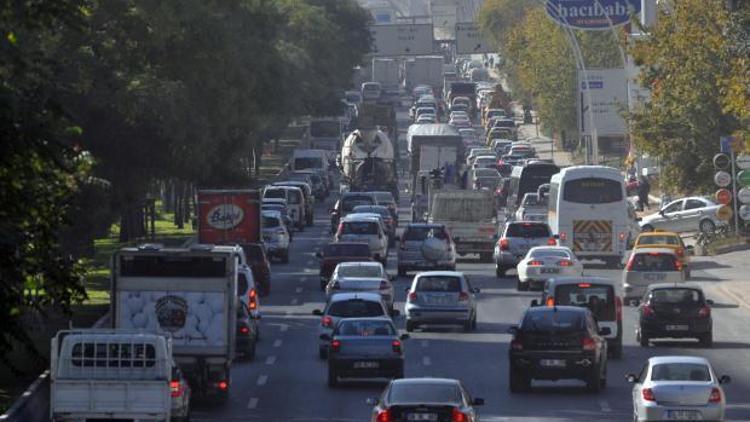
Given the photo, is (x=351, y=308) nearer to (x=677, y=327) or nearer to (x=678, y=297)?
(x=678, y=297)

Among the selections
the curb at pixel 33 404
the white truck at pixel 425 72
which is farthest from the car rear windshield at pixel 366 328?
the white truck at pixel 425 72

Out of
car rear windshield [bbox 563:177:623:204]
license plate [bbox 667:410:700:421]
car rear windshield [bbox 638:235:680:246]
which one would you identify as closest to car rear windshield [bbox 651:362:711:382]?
license plate [bbox 667:410:700:421]

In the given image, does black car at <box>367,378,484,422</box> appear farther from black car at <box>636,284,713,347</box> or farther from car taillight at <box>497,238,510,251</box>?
car taillight at <box>497,238,510,251</box>

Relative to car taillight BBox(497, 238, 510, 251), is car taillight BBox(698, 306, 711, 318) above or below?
below

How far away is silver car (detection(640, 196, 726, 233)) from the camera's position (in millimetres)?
73125

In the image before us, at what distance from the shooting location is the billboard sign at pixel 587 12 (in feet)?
322

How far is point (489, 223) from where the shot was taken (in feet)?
216

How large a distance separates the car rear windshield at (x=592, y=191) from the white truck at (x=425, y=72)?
12368cm

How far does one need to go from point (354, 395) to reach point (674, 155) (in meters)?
40.2

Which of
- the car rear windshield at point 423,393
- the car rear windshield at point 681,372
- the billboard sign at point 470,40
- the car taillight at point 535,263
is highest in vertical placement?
the billboard sign at point 470,40

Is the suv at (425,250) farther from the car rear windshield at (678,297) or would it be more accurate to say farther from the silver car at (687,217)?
the car rear windshield at (678,297)

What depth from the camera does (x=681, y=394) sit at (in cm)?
2881

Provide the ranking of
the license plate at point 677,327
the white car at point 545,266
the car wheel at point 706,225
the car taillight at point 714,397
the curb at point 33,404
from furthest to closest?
the car wheel at point 706,225, the white car at point 545,266, the license plate at point 677,327, the curb at point 33,404, the car taillight at point 714,397

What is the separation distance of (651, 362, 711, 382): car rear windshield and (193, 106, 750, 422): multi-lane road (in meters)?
2.69
